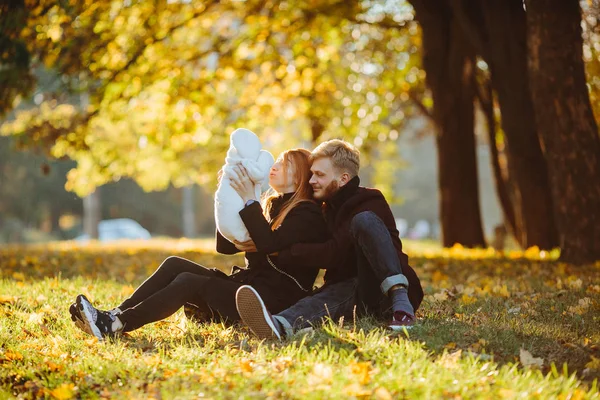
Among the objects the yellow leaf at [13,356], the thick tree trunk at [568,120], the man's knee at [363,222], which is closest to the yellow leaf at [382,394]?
the man's knee at [363,222]

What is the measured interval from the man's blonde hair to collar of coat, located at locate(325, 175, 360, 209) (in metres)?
0.05

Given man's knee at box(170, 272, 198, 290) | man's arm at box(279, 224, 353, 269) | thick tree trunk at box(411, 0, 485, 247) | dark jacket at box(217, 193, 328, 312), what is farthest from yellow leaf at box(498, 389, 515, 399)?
thick tree trunk at box(411, 0, 485, 247)

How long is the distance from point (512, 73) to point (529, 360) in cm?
709

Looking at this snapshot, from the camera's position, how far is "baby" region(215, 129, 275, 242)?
477cm

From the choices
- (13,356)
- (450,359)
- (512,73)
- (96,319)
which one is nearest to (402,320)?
(450,359)

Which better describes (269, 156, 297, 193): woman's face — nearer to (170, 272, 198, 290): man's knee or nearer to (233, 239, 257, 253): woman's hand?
(233, 239, 257, 253): woman's hand

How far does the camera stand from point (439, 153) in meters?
13.3

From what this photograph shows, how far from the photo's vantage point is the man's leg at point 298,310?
4.39 m

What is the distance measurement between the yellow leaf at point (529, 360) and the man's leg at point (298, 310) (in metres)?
1.25

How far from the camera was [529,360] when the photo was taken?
12.9 ft

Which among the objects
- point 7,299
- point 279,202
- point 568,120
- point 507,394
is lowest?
point 507,394

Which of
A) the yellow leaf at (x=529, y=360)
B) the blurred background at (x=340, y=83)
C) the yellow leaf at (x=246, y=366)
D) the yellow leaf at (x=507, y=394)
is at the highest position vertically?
the blurred background at (x=340, y=83)

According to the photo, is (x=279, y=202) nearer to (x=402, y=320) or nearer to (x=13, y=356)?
(x=402, y=320)

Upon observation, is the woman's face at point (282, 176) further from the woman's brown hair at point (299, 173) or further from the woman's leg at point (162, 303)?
the woman's leg at point (162, 303)
